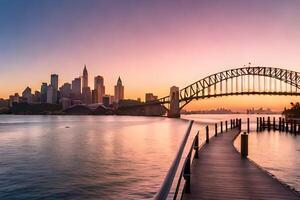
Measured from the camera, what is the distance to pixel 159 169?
2761 centimetres

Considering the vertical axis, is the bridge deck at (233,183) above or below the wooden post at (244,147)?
below

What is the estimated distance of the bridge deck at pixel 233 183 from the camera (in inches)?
483

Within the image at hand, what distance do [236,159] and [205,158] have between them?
6.13ft

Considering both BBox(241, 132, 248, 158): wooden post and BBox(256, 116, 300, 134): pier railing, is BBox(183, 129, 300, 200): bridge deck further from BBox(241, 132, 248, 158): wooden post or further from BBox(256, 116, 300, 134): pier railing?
BBox(256, 116, 300, 134): pier railing

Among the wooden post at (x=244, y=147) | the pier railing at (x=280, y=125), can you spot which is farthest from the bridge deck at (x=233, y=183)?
the pier railing at (x=280, y=125)

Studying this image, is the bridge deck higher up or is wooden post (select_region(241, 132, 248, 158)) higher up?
wooden post (select_region(241, 132, 248, 158))

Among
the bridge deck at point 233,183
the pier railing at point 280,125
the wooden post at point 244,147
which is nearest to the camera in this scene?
the bridge deck at point 233,183

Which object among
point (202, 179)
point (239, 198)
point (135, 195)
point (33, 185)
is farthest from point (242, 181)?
point (33, 185)

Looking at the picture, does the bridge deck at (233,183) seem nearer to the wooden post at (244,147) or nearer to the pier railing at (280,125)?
the wooden post at (244,147)

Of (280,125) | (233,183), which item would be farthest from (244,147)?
(280,125)

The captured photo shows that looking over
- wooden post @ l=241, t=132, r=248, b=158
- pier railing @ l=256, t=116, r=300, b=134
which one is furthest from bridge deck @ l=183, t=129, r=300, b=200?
pier railing @ l=256, t=116, r=300, b=134

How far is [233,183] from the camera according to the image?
46.6 feet

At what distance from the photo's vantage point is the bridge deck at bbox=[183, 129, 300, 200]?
12.3 meters

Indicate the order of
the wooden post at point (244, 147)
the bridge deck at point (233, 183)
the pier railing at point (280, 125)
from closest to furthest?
1. the bridge deck at point (233, 183)
2. the wooden post at point (244, 147)
3. the pier railing at point (280, 125)
